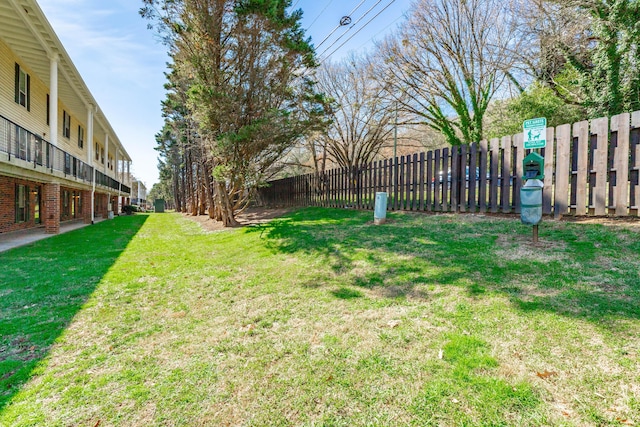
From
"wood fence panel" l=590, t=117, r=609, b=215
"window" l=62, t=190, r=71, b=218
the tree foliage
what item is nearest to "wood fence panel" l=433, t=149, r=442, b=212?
"wood fence panel" l=590, t=117, r=609, b=215

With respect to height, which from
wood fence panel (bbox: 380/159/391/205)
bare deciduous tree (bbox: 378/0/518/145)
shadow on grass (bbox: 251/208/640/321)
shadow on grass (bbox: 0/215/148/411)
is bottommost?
shadow on grass (bbox: 0/215/148/411)

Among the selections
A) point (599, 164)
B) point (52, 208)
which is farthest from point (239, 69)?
point (599, 164)

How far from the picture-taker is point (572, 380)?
6.60 feet

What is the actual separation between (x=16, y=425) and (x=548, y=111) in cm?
1435

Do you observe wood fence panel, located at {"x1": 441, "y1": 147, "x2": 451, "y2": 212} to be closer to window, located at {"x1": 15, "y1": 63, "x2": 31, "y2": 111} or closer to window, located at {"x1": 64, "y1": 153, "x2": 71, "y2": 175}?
window, located at {"x1": 64, "y1": 153, "x2": 71, "y2": 175}

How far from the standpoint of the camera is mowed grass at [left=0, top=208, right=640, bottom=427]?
6.44 feet

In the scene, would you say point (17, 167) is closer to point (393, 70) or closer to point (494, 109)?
point (393, 70)

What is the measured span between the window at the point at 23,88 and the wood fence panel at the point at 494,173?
1622 cm

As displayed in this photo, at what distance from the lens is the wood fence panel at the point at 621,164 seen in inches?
188

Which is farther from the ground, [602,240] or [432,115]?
[432,115]

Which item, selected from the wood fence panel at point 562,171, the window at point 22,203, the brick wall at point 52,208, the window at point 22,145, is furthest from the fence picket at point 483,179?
the window at point 22,203

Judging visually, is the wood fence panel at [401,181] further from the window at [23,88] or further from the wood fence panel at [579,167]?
the window at [23,88]

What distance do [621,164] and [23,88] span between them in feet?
61.0

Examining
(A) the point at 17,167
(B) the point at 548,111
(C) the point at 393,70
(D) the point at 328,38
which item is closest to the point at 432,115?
(C) the point at 393,70
